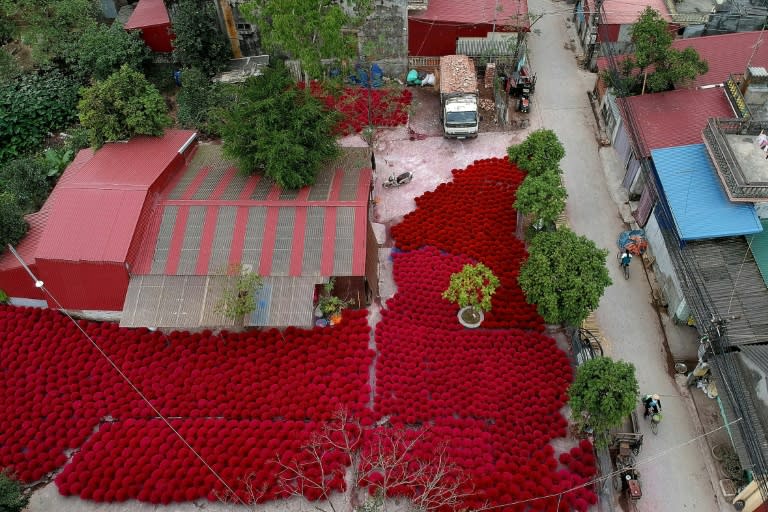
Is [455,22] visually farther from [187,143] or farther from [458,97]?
[187,143]

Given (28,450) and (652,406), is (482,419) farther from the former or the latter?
(28,450)

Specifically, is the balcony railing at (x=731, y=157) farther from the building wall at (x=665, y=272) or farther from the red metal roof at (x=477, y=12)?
the red metal roof at (x=477, y=12)

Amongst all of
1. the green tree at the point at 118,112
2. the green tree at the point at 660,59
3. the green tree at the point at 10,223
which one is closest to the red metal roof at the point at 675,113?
the green tree at the point at 660,59

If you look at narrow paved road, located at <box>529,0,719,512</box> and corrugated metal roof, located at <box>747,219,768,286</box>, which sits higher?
corrugated metal roof, located at <box>747,219,768,286</box>

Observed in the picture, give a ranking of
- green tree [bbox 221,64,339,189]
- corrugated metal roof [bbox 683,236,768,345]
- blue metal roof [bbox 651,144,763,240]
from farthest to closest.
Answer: green tree [bbox 221,64,339,189] → blue metal roof [bbox 651,144,763,240] → corrugated metal roof [bbox 683,236,768,345]

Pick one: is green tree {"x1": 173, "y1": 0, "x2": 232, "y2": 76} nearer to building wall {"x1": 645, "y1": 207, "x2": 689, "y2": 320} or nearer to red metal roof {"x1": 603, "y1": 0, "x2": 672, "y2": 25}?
red metal roof {"x1": 603, "y1": 0, "x2": 672, "y2": 25}

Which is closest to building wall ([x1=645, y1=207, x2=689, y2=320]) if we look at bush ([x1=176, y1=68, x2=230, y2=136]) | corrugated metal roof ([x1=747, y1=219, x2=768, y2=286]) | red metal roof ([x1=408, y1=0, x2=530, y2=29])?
corrugated metal roof ([x1=747, y1=219, x2=768, y2=286])

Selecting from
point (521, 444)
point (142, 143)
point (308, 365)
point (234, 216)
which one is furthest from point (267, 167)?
point (521, 444)
